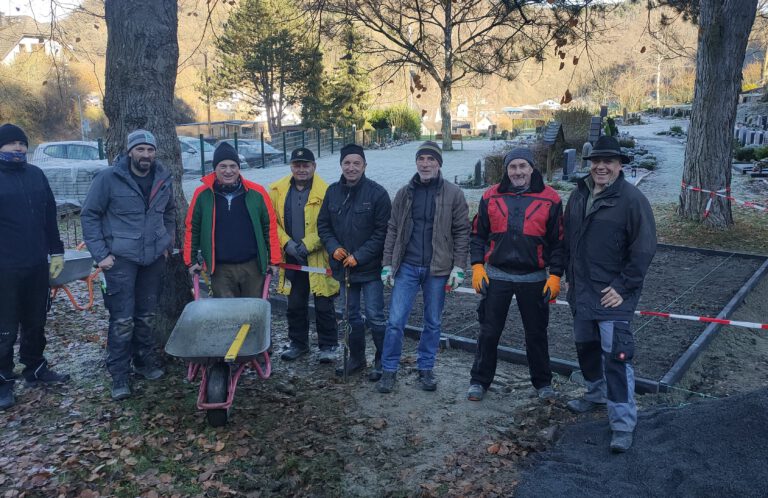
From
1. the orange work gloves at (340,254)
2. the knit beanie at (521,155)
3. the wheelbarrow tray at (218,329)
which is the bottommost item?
the wheelbarrow tray at (218,329)

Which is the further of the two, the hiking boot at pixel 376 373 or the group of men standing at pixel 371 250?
the hiking boot at pixel 376 373

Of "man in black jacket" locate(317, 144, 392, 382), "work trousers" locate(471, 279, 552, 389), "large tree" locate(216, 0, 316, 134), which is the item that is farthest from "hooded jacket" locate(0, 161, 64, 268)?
"large tree" locate(216, 0, 316, 134)

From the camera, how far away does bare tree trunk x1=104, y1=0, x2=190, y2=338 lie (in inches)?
212

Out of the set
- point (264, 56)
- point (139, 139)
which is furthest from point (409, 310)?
point (264, 56)

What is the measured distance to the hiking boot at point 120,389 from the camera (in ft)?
15.5

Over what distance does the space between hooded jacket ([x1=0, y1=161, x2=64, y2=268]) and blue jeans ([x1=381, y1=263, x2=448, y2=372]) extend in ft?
9.09

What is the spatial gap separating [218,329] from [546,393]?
8.03 ft

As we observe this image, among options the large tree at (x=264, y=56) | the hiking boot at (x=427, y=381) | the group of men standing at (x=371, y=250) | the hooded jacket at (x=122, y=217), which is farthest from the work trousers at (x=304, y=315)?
the large tree at (x=264, y=56)

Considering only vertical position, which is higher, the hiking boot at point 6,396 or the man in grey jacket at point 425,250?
the man in grey jacket at point 425,250

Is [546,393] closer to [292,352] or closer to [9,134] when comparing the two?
[292,352]

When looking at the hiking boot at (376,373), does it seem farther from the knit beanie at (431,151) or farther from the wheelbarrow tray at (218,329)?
the knit beanie at (431,151)

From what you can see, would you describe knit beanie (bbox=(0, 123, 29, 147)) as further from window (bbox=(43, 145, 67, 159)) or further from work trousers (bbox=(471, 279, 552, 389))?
window (bbox=(43, 145, 67, 159))

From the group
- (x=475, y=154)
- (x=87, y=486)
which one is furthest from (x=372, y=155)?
(x=87, y=486)

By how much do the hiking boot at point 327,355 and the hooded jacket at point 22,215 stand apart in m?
2.38
